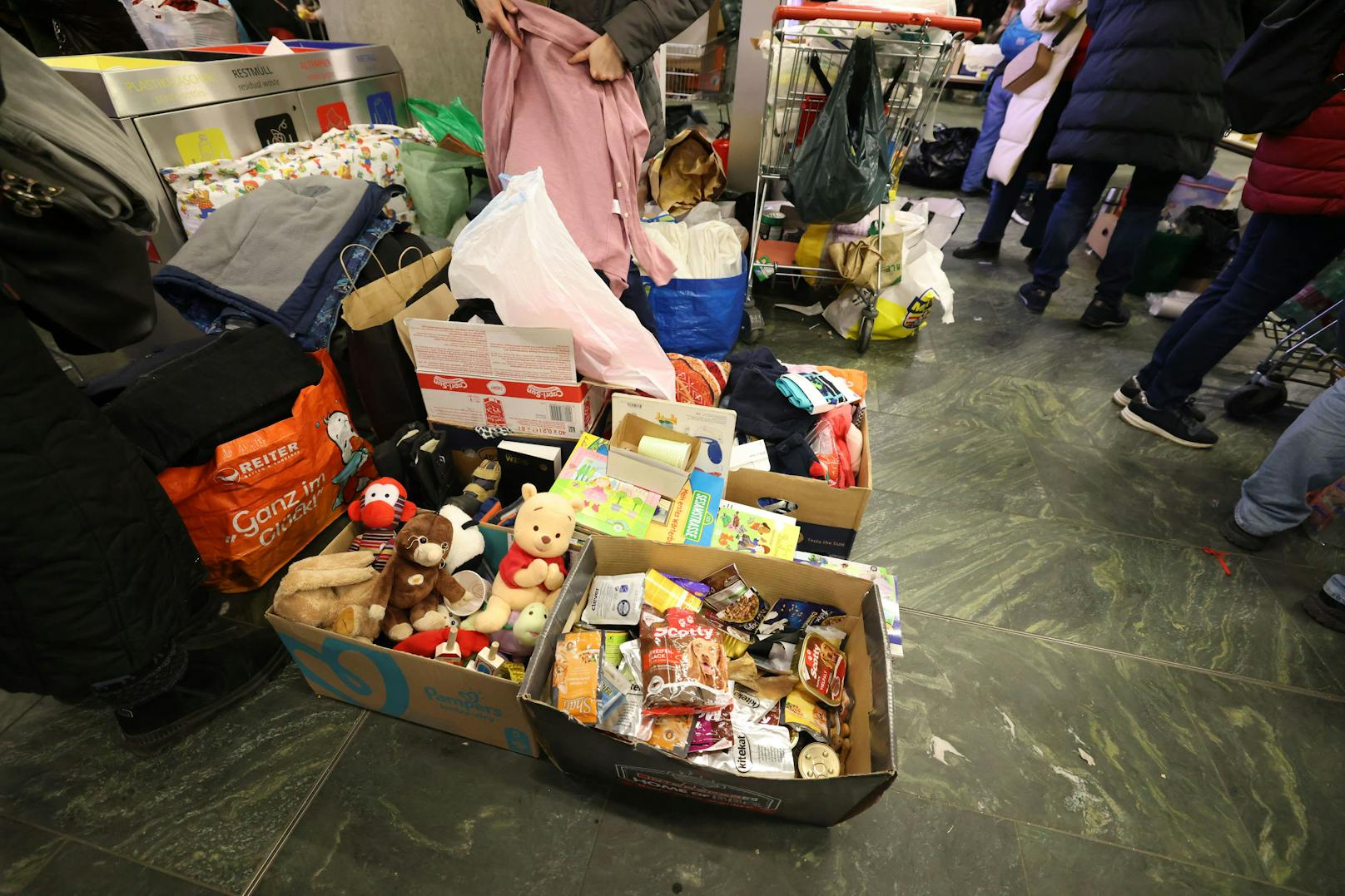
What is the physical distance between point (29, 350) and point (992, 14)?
8.88m

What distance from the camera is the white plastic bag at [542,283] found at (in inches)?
57.0

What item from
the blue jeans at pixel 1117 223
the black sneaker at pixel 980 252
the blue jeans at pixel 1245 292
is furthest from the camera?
the black sneaker at pixel 980 252

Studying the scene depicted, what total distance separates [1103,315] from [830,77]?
181cm

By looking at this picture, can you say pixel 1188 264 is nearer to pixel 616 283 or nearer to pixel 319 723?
pixel 616 283

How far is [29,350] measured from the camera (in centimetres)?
86

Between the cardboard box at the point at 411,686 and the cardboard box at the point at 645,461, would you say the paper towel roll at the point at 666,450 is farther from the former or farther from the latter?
the cardboard box at the point at 411,686

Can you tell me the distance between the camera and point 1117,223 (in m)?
2.75

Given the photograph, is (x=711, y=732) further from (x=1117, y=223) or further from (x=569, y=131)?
(x=1117, y=223)

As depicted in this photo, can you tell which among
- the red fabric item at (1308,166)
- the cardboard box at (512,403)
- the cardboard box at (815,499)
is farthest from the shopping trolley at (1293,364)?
the cardboard box at (512,403)

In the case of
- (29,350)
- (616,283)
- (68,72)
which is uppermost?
(68,72)

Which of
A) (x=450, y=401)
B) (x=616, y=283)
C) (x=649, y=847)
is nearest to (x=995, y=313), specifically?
(x=616, y=283)

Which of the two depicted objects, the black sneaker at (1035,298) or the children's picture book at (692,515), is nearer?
the children's picture book at (692,515)

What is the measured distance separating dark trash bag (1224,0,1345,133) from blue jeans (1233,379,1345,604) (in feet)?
2.45

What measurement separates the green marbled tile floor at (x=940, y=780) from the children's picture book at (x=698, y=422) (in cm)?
61
